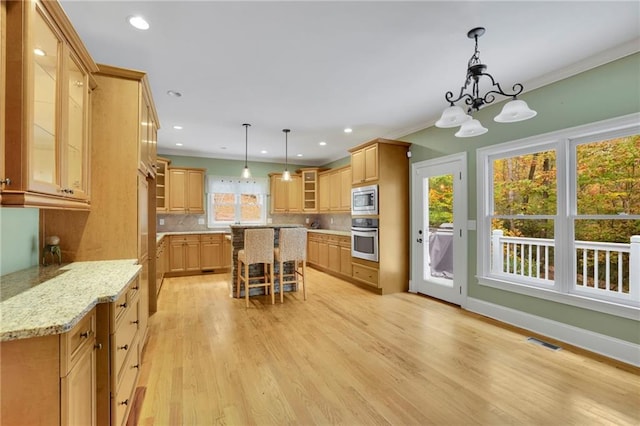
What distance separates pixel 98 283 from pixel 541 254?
4.32 meters

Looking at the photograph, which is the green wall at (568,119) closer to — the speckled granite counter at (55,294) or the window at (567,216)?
the window at (567,216)

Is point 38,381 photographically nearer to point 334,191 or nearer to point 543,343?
point 543,343

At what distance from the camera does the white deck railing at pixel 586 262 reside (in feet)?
9.16

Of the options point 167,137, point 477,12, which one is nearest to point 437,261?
point 477,12

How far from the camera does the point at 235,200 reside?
7039 millimetres

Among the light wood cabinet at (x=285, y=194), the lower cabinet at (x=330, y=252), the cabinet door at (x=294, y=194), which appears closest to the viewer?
the lower cabinet at (x=330, y=252)

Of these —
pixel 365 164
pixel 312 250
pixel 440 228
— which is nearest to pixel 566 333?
pixel 440 228

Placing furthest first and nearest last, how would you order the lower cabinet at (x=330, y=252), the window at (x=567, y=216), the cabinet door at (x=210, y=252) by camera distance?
the cabinet door at (x=210, y=252), the lower cabinet at (x=330, y=252), the window at (x=567, y=216)

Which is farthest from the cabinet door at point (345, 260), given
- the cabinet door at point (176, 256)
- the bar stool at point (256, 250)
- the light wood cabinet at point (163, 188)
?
the light wood cabinet at point (163, 188)

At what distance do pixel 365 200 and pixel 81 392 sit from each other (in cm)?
427

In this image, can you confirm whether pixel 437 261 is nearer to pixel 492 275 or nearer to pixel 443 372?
pixel 492 275

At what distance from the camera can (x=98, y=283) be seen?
1.59 meters

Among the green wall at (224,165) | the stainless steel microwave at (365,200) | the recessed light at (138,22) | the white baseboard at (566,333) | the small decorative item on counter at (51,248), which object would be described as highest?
the recessed light at (138,22)

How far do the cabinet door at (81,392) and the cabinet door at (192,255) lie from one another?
4.83 meters
